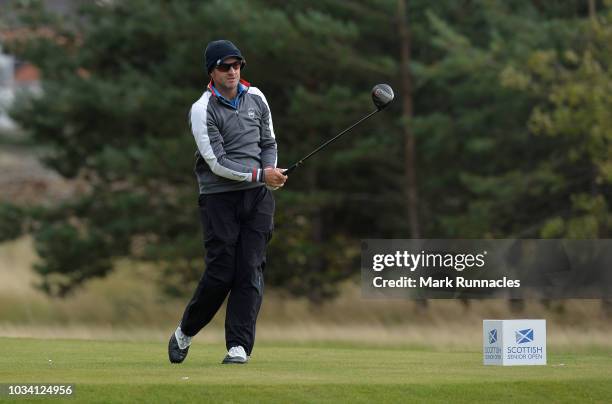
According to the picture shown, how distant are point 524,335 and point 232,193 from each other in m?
2.14

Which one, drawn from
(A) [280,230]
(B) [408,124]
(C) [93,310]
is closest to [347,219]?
(A) [280,230]

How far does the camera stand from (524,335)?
8.88 metres

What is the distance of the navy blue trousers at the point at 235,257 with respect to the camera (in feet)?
A: 29.6

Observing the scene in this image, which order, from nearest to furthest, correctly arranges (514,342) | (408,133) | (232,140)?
(514,342), (232,140), (408,133)

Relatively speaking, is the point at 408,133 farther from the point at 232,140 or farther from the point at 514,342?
the point at 514,342

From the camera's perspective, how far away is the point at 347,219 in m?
31.6

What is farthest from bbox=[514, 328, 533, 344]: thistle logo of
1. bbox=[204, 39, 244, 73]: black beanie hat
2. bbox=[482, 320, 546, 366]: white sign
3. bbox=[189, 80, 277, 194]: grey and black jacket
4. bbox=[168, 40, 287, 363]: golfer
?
bbox=[204, 39, 244, 73]: black beanie hat

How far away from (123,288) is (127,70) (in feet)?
30.1

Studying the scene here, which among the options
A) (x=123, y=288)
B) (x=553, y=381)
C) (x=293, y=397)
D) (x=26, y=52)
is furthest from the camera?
(x=123, y=288)

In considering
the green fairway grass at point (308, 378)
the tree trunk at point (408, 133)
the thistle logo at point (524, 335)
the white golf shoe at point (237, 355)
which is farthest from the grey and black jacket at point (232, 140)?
the tree trunk at point (408, 133)

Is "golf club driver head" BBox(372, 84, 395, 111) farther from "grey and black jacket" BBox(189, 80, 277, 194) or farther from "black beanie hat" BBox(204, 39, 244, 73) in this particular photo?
"black beanie hat" BBox(204, 39, 244, 73)

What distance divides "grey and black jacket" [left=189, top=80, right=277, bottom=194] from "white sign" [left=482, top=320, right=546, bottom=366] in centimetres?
182

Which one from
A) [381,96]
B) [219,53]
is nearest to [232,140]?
[219,53]

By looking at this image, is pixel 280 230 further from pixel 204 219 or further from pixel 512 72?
pixel 204 219
